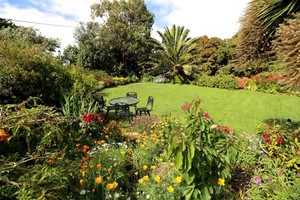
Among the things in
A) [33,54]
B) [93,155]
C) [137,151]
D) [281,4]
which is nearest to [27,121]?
[93,155]

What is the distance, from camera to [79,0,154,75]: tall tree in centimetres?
1934

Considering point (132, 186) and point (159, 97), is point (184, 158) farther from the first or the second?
point (159, 97)

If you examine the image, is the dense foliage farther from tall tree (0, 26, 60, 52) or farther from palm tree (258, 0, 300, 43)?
palm tree (258, 0, 300, 43)

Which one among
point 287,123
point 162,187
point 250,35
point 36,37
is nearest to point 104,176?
point 162,187

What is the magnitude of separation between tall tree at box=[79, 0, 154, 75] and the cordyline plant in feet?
59.2

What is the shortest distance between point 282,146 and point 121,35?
1915cm

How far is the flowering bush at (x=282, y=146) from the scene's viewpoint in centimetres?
285

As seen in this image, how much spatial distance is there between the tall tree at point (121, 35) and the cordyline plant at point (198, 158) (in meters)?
18.0

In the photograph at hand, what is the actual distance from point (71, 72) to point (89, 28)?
1355 centimetres

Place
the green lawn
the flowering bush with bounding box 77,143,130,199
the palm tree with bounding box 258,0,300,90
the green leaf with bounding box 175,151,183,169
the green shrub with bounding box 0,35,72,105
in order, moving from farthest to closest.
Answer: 1. the green lawn
2. the green shrub with bounding box 0,35,72,105
3. the palm tree with bounding box 258,0,300,90
4. the flowering bush with bounding box 77,143,130,199
5. the green leaf with bounding box 175,151,183,169

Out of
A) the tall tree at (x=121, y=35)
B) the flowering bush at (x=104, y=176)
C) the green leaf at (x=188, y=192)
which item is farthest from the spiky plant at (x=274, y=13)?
the tall tree at (x=121, y=35)

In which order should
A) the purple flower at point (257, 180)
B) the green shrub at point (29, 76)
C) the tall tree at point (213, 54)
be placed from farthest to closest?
the tall tree at point (213, 54) → the green shrub at point (29, 76) → the purple flower at point (257, 180)

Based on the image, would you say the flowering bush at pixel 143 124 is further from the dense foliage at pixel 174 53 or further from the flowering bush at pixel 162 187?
the dense foliage at pixel 174 53

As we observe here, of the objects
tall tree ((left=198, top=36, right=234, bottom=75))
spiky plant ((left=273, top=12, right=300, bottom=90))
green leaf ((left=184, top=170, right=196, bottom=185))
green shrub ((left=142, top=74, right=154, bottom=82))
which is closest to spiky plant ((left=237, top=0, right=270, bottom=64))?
spiky plant ((left=273, top=12, right=300, bottom=90))
